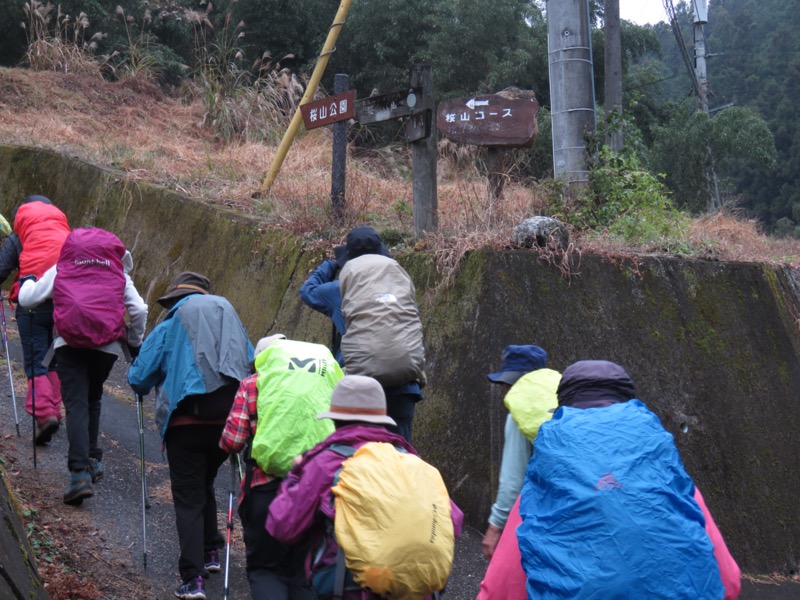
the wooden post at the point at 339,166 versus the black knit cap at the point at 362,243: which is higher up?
the wooden post at the point at 339,166

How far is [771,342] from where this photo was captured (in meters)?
7.44

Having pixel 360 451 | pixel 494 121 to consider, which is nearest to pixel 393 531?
pixel 360 451

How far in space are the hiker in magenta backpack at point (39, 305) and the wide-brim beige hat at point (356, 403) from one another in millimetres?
3726

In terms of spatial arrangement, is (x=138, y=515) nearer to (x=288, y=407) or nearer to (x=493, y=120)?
(x=288, y=407)

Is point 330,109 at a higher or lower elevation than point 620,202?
higher

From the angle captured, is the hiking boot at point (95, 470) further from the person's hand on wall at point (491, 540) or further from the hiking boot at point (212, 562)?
the person's hand on wall at point (491, 540)

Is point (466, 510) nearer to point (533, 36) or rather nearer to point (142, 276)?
point (142, 276)

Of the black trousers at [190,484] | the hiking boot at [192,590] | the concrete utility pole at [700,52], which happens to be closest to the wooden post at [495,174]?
the black trousers at [190,484]

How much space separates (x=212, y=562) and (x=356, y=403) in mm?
2222

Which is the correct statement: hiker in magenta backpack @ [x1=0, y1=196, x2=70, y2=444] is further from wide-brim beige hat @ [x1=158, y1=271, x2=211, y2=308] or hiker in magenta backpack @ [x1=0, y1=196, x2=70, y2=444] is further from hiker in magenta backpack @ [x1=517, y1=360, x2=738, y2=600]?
hiker in magenta backpack @ [x1=517, y1=360, x2=738, y2=600]

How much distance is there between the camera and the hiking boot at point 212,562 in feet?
16.7

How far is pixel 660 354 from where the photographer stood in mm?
6918

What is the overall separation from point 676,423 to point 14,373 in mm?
5988

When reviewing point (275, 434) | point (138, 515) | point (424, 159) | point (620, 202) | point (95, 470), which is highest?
point (424, 159)
